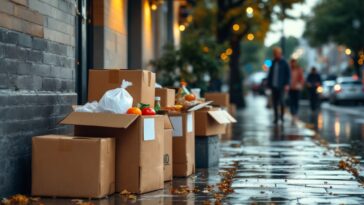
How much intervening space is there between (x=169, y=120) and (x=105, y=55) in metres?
4.30

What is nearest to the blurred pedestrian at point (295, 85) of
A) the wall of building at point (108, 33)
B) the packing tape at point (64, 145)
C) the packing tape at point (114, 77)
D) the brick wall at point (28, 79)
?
the wall of building at point (108, 33)

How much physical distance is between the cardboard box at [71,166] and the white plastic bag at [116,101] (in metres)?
0.32

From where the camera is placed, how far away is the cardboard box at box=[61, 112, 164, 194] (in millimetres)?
7578

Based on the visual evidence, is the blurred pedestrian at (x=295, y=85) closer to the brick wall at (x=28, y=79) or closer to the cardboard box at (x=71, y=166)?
the brick wall at (x=28, y=79)

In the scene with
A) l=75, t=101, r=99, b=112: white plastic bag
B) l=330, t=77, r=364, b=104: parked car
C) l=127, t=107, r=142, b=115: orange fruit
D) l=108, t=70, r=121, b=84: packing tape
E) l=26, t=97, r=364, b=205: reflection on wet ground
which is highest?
l=330, t=77, r=364, b=104: parked car

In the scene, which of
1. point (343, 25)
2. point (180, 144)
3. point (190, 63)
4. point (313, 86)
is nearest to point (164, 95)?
point (180, 144)

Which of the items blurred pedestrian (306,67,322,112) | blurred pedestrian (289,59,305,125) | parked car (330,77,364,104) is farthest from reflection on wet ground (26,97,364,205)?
parked car (330,77,364,104)

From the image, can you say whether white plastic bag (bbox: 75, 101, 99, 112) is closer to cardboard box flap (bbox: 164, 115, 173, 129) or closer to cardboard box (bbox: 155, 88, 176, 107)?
cardboard box flap (bbox: 164, 115, 173, 129)

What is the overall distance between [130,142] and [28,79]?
126cm

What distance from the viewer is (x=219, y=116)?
10.2 metres

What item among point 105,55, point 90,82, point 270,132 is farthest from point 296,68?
point 90,82

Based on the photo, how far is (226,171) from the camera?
9.73 m

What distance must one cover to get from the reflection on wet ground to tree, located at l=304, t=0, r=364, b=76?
48.2 m

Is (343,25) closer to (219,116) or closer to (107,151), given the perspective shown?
(219,116)
